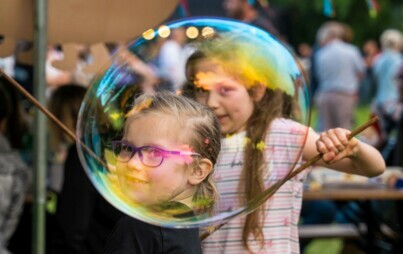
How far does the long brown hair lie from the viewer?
277 cm

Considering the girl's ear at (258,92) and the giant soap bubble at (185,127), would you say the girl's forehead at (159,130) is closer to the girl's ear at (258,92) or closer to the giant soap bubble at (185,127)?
the giant soap bubble at (185,127)

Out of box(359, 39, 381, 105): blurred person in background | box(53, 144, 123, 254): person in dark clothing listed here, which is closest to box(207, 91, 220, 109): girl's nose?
box(53, 144, 123, 254): person in dark clothing

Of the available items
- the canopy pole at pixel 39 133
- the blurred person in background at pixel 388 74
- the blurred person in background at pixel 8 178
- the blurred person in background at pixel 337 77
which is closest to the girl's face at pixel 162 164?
the canopy pole at pixel 39 133

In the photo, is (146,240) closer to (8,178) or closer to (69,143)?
(8,178)

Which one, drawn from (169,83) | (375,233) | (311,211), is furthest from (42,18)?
(311,211)

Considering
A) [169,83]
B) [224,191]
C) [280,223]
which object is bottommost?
[280,223]

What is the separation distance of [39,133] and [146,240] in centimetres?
155

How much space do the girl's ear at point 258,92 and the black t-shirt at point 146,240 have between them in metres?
→ 0.48

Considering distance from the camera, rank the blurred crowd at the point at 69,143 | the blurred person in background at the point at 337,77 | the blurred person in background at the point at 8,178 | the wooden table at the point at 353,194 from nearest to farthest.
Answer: the blurred crowd at the point at 69,143, the blurred person in background at the point at 8,178, the wooden table at the point at 353,194, the blurred person in background at the point at 337,77

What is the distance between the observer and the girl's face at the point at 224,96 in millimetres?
2725

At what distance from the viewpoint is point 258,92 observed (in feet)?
9.25

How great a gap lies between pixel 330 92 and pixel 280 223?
30.2ft

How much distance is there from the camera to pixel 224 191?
107 inches

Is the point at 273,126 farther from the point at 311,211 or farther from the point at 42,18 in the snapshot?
the point at 311,211
